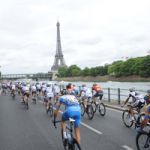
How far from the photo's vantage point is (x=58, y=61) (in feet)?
495

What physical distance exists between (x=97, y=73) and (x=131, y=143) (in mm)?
141546

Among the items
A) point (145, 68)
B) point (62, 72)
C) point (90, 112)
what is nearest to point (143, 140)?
point (90, 112)

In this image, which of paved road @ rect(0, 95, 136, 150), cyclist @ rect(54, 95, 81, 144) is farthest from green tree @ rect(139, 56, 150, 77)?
cyclist @ rect(54, 95, 81, 144)

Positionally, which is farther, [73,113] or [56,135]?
[56,135]

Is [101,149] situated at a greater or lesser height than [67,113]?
lesser

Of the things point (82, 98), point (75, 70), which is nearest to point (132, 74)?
point (75, 70)

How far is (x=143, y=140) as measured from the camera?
804 cm

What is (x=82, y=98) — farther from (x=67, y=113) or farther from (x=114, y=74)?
(x=114, y=74)

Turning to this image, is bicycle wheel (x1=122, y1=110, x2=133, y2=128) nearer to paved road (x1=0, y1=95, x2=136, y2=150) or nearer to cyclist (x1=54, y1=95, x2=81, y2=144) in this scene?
paved road (x1=0, y1=95, x2=136, y2=150)

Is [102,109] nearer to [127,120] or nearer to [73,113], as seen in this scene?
[127,120]

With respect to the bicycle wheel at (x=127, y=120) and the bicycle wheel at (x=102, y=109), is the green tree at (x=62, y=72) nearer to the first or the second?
the bicycle wheel at (x=102, y=109)

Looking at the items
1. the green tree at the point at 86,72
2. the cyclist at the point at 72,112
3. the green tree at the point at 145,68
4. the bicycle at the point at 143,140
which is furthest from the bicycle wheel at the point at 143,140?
the green tree at the point at 86,72

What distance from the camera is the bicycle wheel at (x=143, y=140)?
25.5ft

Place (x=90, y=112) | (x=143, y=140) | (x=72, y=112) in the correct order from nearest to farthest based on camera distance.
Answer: (x=72, y=112)
(x=143, y=140)
(x=90, y=112)
